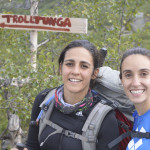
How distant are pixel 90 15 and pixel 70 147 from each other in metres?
4.60

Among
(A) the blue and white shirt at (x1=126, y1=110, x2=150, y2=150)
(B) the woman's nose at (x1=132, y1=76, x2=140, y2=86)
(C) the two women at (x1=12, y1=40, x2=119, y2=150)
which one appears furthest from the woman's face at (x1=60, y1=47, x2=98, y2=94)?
(A) the blue and white shirt at (x1=126, y1=110, x2=150, y2=150)

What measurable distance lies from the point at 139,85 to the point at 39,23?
3.22 meters

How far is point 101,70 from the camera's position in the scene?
262cm

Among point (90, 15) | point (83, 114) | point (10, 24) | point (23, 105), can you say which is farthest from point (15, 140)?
point (90, 15)

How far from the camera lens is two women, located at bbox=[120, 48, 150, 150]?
2.01 metres

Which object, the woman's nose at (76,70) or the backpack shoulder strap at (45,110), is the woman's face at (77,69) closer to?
the woman's nose at (76,70)

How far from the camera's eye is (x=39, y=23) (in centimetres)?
474

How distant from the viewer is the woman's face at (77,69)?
2.31m

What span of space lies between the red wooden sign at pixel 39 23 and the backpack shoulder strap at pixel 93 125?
2639mm

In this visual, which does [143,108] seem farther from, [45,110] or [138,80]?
[45,110]

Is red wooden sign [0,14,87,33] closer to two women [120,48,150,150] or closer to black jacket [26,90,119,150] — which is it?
black jacket [26,90,119,150]

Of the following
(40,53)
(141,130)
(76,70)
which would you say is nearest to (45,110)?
(76,70)

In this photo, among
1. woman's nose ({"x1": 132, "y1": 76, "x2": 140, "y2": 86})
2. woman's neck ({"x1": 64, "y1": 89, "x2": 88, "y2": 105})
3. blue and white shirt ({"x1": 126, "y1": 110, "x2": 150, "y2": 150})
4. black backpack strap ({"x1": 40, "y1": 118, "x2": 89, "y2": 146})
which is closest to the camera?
blue and white shirt ({"x1": 126, "y1": 110, "x2": 150, "y2": 150})

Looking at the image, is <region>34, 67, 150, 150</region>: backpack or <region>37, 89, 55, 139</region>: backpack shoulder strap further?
<region>37, 89, 55, 139</region>: backpack shoulder strap
